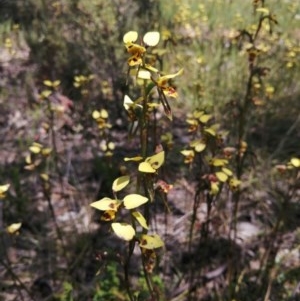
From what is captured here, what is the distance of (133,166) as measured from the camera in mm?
3525

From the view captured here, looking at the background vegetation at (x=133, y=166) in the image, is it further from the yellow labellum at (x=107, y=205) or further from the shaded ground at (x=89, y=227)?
the yellow labellum at (x=107, y=205)

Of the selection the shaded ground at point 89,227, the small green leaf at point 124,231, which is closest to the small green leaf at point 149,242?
the small green leaf at point 124,231

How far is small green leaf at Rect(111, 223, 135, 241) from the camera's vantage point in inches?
49.4

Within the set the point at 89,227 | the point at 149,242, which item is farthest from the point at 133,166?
the point at 149,242

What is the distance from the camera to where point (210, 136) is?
194 centimetres

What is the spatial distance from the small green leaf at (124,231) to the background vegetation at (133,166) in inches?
7.1

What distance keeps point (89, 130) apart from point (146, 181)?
2.70 metres

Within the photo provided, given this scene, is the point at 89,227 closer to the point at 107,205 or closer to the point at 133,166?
the point at 133,166

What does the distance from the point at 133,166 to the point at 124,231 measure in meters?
2.26

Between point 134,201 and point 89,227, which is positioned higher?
point 134,201

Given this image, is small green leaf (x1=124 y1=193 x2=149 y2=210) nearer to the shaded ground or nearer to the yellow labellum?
the yellow labellum

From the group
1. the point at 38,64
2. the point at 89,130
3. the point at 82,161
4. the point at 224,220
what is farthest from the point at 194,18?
the point at 224,220

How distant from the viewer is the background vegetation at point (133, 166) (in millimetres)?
2486

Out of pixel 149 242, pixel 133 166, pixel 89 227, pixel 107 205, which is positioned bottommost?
pixel 89 227
